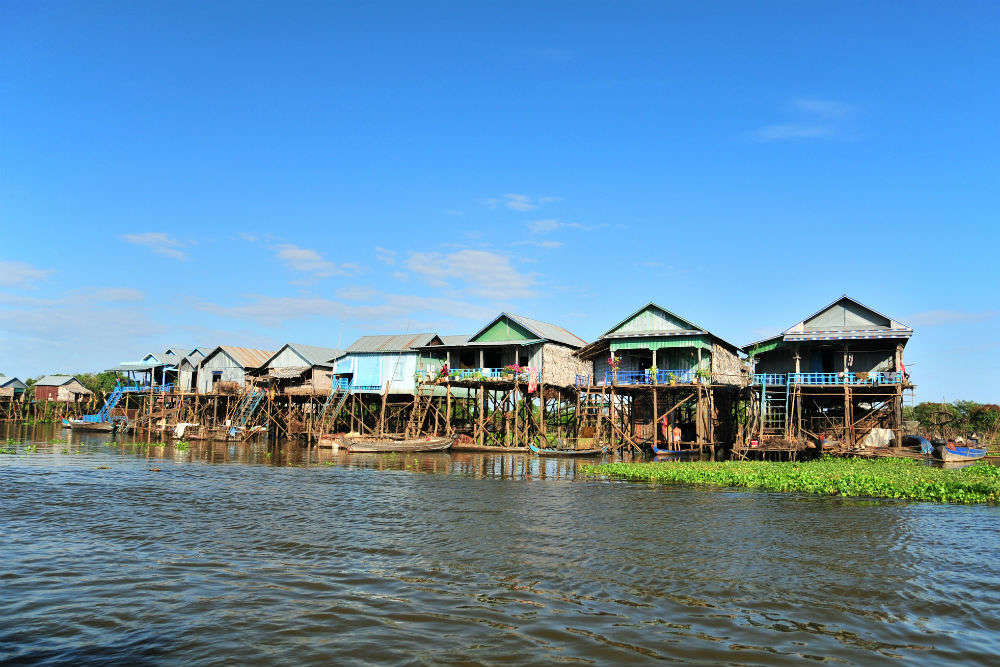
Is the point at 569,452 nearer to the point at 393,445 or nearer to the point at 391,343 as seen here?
the point at 393,445

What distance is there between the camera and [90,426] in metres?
52.8

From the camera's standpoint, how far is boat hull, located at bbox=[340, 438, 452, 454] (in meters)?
35.8

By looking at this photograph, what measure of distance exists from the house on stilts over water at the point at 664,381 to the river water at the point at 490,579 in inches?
597

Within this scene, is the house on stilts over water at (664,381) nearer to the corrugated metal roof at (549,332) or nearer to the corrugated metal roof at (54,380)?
the corrugated metal roof at (549,332)

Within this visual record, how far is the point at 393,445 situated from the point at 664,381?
14460mm

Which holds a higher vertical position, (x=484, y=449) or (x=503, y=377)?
(x=503, y=377)

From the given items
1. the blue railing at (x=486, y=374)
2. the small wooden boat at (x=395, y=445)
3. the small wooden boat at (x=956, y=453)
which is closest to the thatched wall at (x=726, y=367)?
the small wooden boat at (x=956, y=453)

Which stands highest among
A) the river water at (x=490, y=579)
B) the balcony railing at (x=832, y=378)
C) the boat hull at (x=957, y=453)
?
the balcony railing at (x=832, y=378)

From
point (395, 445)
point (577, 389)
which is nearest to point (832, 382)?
point (577, 389)

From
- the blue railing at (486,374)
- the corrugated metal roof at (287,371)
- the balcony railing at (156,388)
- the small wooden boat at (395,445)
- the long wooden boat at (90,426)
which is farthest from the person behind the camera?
the balcony railing at (156,388)

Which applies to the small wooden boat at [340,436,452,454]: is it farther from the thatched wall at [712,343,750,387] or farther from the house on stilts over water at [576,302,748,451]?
the thatched wall at [712,343,750,387]

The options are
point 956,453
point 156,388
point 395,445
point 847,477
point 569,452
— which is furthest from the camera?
point 156,388

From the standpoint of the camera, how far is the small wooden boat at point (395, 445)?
3575cm

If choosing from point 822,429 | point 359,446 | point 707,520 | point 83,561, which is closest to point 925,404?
point 822,429
